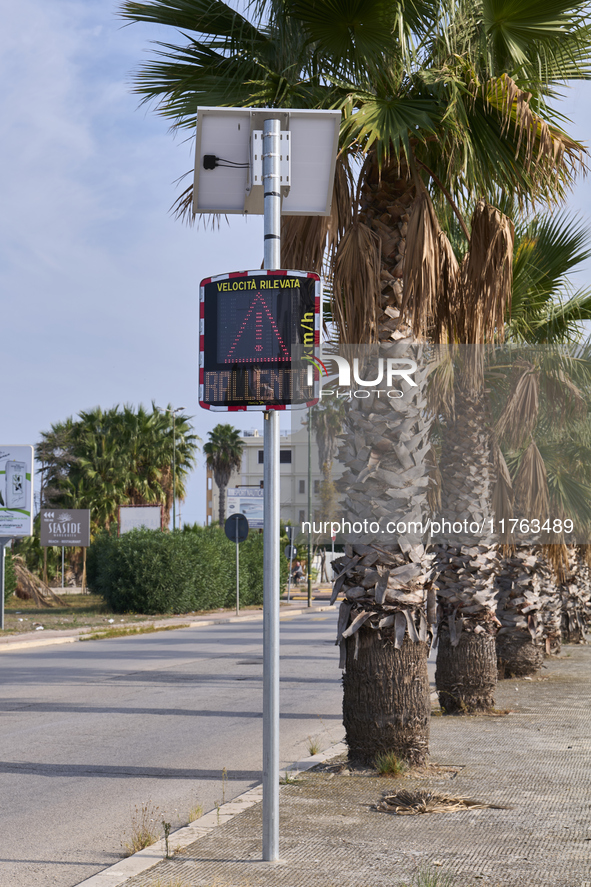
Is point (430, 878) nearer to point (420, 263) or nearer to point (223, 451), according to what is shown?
point (420, 263)

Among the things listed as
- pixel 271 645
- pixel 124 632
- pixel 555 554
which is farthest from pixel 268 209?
pixel 124 632

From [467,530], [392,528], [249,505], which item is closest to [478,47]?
[392,528]

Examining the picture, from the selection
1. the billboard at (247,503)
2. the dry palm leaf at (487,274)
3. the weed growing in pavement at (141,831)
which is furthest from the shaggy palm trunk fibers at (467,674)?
the billboard at (247,503)

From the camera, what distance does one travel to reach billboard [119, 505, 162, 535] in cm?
3775

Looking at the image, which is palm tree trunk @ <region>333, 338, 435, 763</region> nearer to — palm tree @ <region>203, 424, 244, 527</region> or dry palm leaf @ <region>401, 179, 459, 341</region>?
dry palm leaf @ <region>401, 179, 459, 341</region>

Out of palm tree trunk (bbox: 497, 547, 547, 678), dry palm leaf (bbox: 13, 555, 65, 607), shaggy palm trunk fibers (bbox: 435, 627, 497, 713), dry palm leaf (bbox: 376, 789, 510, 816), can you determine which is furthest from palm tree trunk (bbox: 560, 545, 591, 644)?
dry palm leaf (bbox: 13, 555, 65, 607)

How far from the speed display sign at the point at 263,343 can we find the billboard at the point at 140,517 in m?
33.4

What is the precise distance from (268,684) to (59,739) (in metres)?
5.47

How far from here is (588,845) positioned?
490 cm

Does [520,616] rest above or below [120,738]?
above

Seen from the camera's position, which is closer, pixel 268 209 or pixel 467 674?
pixel 268 209

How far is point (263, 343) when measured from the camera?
4664 mm

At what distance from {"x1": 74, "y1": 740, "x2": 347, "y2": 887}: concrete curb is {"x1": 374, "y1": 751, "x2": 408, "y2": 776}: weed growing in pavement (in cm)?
71

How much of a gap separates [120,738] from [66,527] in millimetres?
25586
